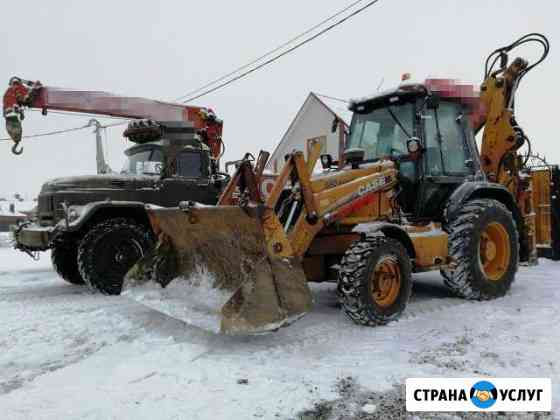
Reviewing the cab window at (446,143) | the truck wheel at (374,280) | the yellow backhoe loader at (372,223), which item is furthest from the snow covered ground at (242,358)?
the cab window at (446,143)

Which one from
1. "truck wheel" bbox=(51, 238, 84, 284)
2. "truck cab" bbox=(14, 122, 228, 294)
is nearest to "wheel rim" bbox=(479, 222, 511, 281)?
"truck cab" bbox=(14, 122, 228, 294)

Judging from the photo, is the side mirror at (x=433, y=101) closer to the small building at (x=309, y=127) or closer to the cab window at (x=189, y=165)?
the cab window at (x=189, y=165)

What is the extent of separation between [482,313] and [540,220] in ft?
13.8

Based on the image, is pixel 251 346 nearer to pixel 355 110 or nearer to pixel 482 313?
pixel 482 313

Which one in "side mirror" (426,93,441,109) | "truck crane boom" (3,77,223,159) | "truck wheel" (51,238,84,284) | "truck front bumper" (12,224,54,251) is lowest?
"truck wheel" (51,238,84,284)

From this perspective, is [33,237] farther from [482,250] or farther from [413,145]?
[482,250]

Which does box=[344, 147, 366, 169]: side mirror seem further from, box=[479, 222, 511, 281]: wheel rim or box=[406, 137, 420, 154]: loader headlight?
box=[479, 222, 511, 281]: wheel rim

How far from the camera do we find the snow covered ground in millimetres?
2842

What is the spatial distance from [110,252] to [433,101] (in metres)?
4.57

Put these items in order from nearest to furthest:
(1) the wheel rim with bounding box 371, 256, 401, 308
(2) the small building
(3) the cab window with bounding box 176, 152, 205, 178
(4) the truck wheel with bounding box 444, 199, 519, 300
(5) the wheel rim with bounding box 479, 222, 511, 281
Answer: (1) the wheel rim with bounding box 371, 256, 401, 308, (4) the truck wheel with bounding box 444, 199, 519, 300, (5) the wheel rim with bounding box 479, 222, 511, 281, (3) the cab window with bounding box 176, 152, 205, 178, (2) the small building

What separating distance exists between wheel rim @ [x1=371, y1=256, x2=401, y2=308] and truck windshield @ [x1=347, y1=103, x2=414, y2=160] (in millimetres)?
1627

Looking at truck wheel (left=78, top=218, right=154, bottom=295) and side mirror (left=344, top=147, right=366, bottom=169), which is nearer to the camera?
side mirror (left=344, top=147, right=366, bottom=169)

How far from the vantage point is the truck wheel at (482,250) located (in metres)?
5.30

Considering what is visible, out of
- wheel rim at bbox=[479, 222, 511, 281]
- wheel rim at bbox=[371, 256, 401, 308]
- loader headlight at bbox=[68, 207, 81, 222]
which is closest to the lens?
wheel rim at bbox=[371, 256, 401, 308]
